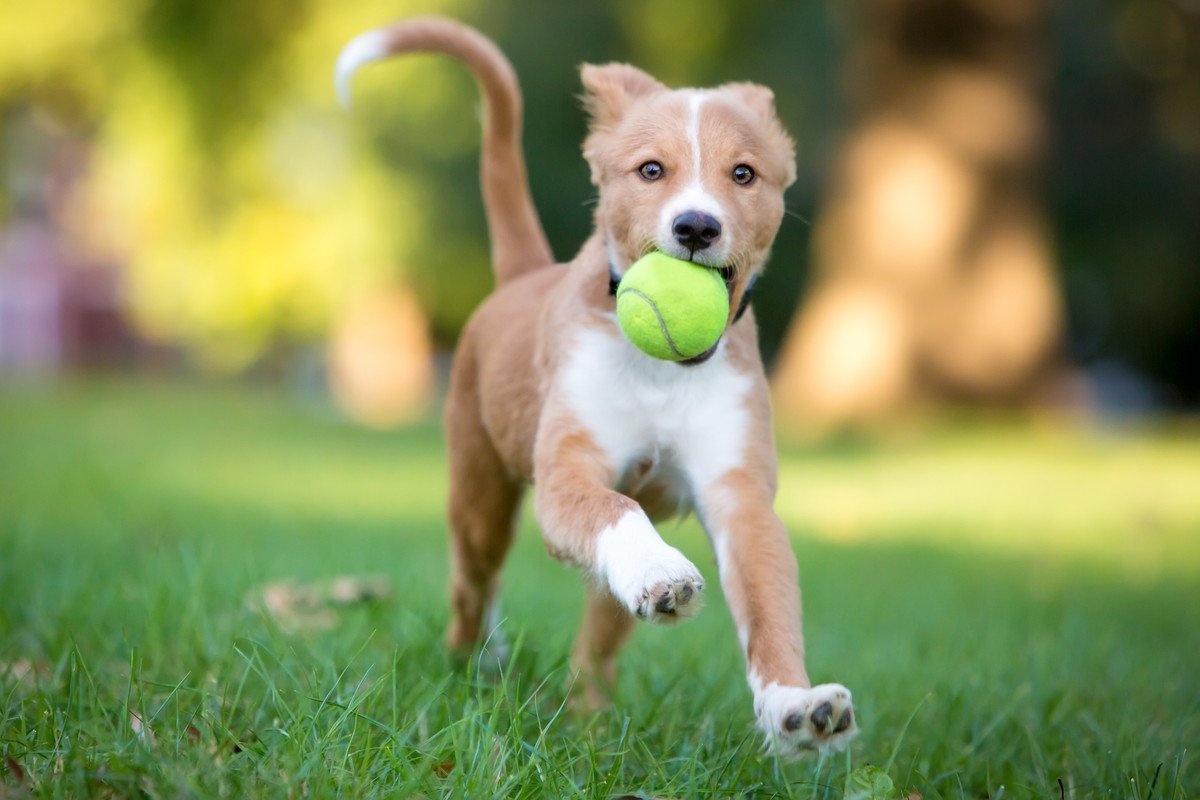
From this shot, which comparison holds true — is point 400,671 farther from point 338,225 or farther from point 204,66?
point 338,225

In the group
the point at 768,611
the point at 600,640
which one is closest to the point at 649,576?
the point at 768,611

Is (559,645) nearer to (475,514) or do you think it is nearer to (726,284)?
(475,514)

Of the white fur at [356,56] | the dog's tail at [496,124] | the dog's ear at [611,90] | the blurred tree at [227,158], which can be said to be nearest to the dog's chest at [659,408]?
the dog's ear at [611,90]

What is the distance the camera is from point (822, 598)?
18.8 feet

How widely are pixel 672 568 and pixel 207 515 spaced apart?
5.01m

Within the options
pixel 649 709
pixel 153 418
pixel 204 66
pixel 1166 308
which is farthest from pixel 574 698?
pixel 1166 308

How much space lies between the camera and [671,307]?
281 cm

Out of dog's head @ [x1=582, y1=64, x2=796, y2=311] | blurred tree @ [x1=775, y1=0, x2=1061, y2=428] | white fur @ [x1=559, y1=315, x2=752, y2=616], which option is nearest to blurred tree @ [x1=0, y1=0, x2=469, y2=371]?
blurred tree @ [x1=775, y1=0, x2=1061, y2=428]

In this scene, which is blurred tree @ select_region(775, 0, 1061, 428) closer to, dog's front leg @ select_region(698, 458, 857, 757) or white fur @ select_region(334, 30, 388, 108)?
white fur @ select_region(334, 30, 388, 108)

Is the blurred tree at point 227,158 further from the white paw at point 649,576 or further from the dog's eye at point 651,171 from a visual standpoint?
the white paw at point 649,576

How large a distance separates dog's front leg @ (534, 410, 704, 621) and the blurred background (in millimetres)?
7851

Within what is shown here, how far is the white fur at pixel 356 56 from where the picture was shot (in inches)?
144

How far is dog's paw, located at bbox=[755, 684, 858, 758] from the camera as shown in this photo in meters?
2.39

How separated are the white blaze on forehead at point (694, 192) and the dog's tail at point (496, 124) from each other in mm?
886
